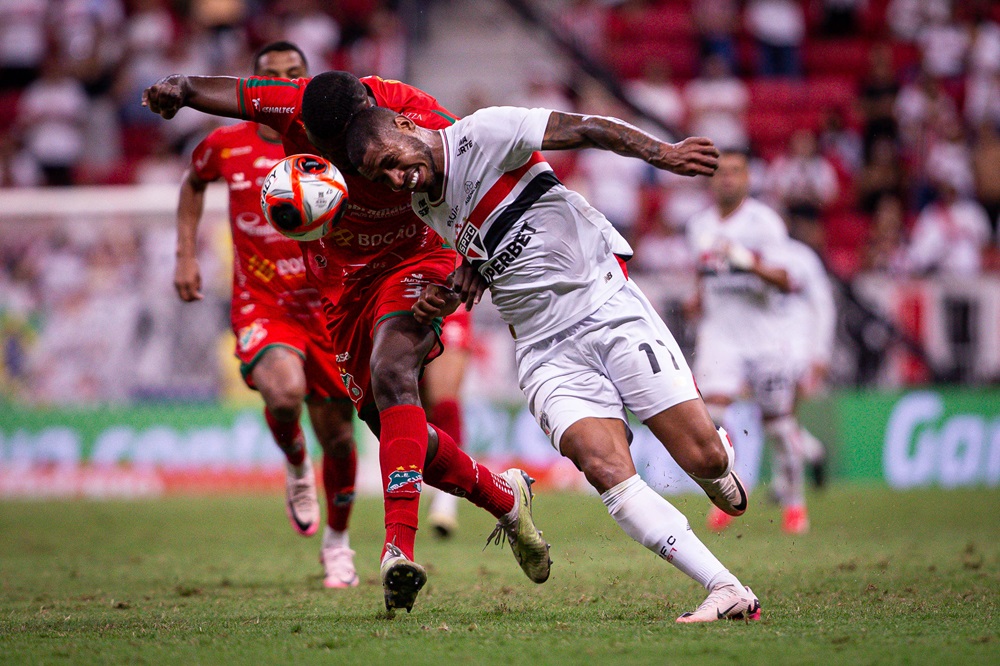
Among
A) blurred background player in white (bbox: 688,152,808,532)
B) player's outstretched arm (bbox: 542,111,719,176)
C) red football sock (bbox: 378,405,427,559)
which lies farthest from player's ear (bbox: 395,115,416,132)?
blurred background player in white (bbox: 688,152,808,532)

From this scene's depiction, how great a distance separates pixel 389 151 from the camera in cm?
517

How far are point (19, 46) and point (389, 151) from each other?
1719 centimetres

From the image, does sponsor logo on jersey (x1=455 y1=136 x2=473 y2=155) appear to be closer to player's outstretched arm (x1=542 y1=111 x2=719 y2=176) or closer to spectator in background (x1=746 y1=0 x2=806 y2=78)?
player's outstretched arm (x1=542 y1=111 x2=719 y2=176)

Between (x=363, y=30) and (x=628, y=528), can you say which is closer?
(x=628, y=528)

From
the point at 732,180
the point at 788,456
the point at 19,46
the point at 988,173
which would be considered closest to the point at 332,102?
the point at 732,180

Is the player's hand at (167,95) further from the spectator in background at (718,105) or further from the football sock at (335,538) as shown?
the spectator in background at (718,105)

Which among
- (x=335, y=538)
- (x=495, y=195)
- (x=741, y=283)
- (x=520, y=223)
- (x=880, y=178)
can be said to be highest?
(x=495, y=195)

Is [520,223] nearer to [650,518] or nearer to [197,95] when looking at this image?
[650,518]

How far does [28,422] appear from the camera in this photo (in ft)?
49.1

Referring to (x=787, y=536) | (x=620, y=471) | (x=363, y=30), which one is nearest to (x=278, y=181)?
(x=620, y=471)

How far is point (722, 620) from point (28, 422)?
11.9 meters

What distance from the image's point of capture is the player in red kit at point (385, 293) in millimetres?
5500

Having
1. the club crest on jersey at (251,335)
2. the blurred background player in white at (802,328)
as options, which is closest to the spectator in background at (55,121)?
the blurred background player in white at (802,328)

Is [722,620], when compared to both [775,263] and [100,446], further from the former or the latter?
[100,446]
